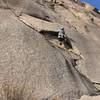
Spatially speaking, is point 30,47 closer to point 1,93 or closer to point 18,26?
point 18,26

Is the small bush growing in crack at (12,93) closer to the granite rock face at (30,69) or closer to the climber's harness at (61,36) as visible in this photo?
the granite rock face at (30,69)

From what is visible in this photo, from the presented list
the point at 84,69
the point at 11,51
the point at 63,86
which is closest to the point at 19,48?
the point at 11,51

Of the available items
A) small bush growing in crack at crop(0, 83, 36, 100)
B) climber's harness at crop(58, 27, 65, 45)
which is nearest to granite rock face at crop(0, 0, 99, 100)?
small bush growing in crack at crop(0, 83, 36, 100)

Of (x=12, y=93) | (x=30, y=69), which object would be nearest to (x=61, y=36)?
(x=30, y=69)

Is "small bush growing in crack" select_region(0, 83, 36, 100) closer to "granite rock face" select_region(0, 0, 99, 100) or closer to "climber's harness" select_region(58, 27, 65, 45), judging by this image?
"granite rock face" select_region(0, 0, 99, 100)

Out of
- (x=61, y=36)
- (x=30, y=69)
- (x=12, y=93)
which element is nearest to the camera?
(x=12, y=93)

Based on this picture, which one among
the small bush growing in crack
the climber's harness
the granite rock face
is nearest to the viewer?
the small bush growing in crack

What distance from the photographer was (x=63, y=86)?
1186cm

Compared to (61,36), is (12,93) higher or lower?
higher

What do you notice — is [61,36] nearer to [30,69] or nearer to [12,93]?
[30,69]

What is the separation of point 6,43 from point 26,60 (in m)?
0.79

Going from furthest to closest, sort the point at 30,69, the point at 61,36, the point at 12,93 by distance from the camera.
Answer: the point at 61,36
the point at 30,69
the point at 12,93

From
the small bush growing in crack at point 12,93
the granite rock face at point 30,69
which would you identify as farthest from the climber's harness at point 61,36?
the small bush growing in crack at point 12,93

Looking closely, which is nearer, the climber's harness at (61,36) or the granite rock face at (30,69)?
the granite rock face at (30,69)
